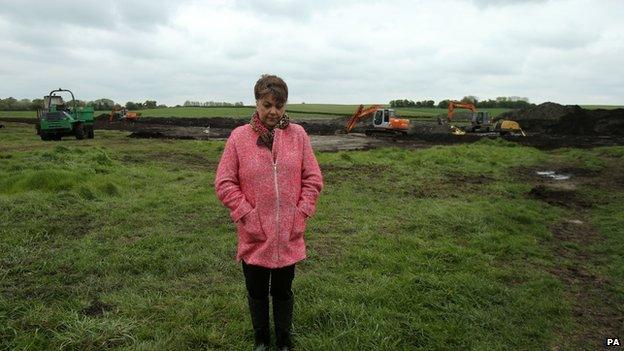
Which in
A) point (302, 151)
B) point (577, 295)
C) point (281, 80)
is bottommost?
point (577, 295)

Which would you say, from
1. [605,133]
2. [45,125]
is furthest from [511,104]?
[45,125]

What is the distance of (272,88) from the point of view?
3057 mm

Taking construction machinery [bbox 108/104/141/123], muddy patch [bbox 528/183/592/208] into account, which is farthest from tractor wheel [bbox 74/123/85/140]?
construction machinery [bbox 108/104/141/123]

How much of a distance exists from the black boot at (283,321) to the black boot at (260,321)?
0.07 m

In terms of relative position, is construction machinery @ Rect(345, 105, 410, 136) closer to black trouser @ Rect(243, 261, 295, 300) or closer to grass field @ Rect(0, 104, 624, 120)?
black trouser @ Rect(243, 261, 295, 300)

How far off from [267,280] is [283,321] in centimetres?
36

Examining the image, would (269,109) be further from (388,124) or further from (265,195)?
(388,124)

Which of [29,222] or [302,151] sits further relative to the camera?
[29,222]

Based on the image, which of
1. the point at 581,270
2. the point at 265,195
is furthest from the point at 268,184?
the point at 581,270

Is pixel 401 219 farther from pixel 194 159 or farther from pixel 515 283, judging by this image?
pixel 194 159

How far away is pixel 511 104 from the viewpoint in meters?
85.9

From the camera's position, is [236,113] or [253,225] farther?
[236,113]

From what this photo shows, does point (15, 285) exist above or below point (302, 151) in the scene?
below

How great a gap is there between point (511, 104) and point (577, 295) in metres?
88.7
